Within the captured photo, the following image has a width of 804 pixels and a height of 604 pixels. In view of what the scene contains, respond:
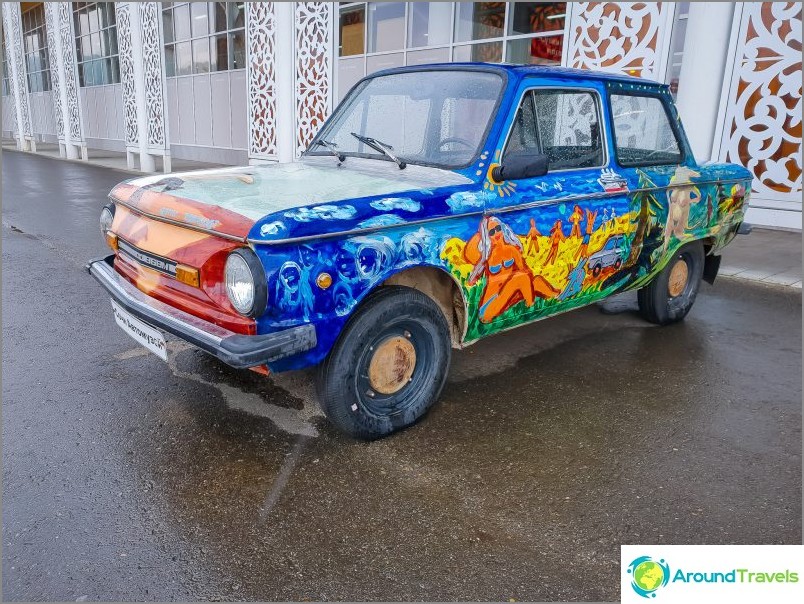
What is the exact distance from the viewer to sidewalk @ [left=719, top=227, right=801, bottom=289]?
21.9 ft

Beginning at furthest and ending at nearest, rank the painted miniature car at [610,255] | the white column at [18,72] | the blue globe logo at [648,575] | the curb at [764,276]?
1. the white column at [18,72]
2. the curb at [764,276]
3. the painted miniature car at [610,255]
4. the blue globe logo at [648,575]

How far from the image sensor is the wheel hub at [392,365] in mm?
3109

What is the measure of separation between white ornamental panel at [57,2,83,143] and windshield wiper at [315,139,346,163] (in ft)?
64.5

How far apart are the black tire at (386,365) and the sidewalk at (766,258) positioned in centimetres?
487

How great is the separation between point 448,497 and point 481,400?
3.38ft

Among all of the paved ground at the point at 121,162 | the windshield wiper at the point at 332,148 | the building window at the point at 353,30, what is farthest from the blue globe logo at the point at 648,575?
the paved ground at the point at 121,162

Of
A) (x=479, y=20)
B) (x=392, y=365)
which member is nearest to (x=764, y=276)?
(x=392, y=365)

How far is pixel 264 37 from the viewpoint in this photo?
12.5 metres

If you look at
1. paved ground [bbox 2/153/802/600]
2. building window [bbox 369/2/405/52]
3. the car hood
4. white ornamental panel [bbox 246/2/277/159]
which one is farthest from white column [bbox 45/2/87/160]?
the car hood

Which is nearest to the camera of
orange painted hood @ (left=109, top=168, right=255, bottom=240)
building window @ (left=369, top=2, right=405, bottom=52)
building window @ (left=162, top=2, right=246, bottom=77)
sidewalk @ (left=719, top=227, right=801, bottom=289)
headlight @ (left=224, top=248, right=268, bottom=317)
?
headlight @ (left=224, top=248, right=268, bottom=317)

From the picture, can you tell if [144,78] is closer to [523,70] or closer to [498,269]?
[523,70]

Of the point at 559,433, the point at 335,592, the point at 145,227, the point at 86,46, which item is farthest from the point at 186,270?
the point at 86,46

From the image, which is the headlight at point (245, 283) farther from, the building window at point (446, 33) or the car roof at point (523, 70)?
Result: the building window at point (446, 33)

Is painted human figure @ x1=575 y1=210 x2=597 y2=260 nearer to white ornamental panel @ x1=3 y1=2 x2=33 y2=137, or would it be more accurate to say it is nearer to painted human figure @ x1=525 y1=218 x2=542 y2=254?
painted human figure @ x1=525 y1=218 x2=542 y2=254
